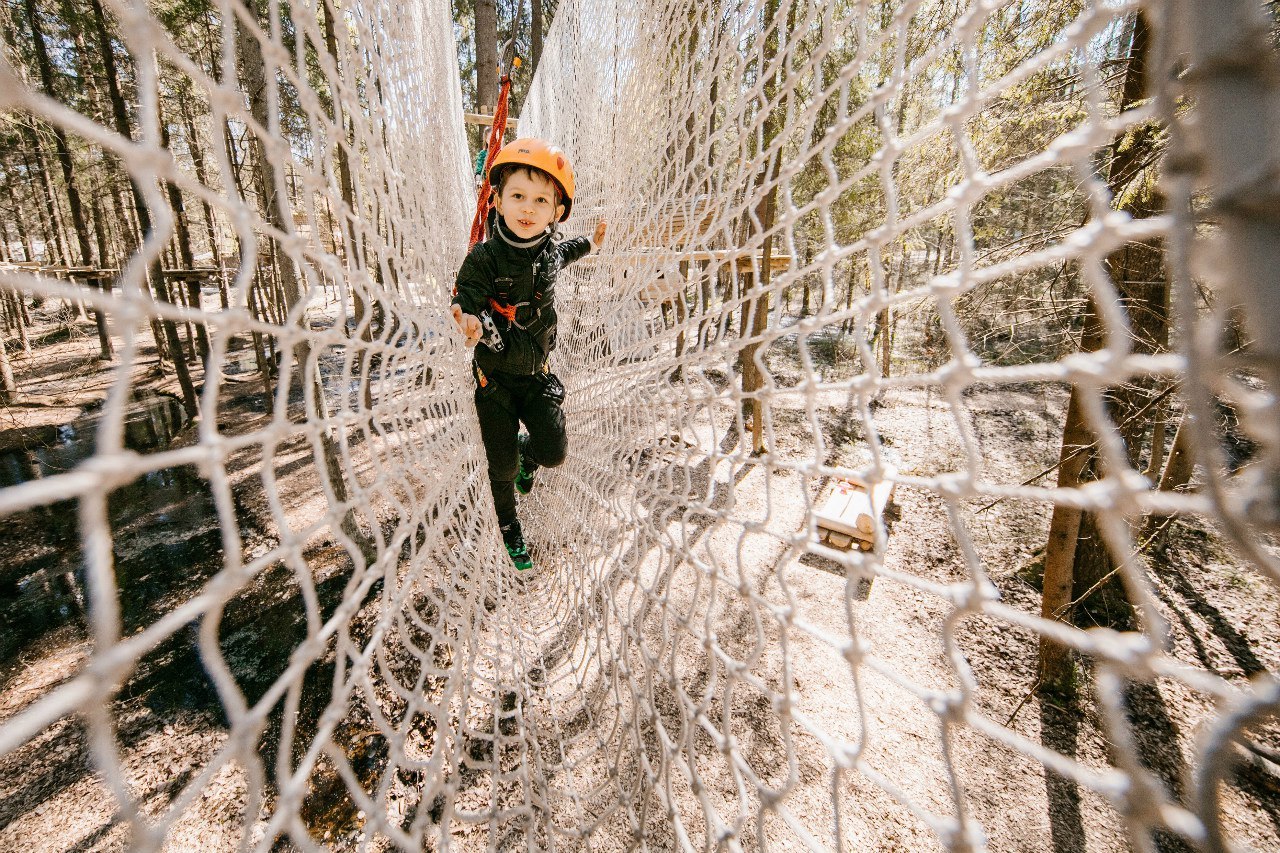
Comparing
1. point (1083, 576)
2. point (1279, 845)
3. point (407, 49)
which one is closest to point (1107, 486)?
point (407, 49)

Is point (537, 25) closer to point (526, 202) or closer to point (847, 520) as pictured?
point (526, 202)

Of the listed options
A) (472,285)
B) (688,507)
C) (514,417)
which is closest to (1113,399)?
(688,507)

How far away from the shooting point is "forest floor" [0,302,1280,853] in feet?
7.97

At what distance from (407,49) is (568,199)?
34.4 inches

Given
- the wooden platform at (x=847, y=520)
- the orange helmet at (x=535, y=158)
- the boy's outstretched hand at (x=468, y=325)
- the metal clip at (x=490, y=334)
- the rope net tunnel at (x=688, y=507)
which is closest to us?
the rope net tunnel at (x=688, y=507)

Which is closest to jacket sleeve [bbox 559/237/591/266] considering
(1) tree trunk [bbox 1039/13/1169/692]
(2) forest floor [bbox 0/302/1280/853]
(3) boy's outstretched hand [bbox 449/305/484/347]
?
(3) boy's outstretched hand [bbox 449/305/484/347]

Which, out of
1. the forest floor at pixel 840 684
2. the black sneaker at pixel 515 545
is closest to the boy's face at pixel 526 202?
the forest floor at pixel 840 684

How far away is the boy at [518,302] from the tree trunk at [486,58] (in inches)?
176

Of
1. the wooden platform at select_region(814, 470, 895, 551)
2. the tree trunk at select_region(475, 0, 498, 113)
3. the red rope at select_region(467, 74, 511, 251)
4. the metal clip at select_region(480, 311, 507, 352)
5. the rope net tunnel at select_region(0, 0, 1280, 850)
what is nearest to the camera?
the rope net tunnel at select_region(0, 0, 1280, 850)

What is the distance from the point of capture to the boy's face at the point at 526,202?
5.64ft

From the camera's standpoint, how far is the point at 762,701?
2.96 meters

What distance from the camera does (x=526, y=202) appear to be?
1727mm

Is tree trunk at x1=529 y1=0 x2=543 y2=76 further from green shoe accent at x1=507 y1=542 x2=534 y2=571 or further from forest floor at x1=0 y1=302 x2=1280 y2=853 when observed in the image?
green shoe accent at x1=507 y1=542 x2=534 y2=571

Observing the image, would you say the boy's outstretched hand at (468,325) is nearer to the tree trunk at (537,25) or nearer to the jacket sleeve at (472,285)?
the jacket sleeve at (472,285)
